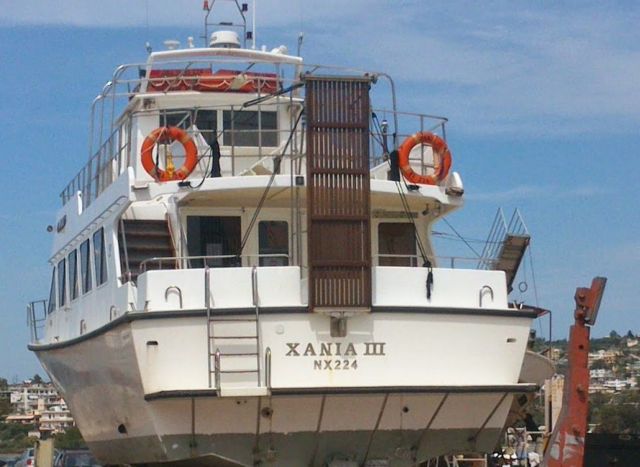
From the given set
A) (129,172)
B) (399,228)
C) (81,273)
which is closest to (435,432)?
(399,228)

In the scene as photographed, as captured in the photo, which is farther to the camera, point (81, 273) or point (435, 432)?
point (81, 273)

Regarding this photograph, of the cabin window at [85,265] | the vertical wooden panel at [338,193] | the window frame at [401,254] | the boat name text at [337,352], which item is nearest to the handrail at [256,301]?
the boat name text at [337,352]

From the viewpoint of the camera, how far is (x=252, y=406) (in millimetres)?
16406

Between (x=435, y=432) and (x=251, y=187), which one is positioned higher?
(x=251, y=187)

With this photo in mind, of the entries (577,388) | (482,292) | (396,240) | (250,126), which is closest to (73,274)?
(250,126)

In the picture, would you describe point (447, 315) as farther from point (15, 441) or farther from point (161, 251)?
point (15, 441)

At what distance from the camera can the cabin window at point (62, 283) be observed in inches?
885

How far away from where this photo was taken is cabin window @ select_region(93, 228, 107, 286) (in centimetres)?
1897

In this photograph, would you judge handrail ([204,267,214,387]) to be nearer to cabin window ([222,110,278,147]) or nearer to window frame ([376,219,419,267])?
window frame ([376,219,419,267])

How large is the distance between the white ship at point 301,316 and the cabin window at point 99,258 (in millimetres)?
145

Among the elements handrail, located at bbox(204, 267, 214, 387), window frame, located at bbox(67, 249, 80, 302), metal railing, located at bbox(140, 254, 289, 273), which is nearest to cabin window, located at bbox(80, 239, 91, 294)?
window frame, located at bbox(67, 249, 80, 302)

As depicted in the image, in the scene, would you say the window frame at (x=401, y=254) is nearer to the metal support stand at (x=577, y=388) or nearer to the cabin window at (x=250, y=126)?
the cabin window at (x=250, y=126)

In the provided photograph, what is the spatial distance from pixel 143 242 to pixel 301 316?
2.85 meters

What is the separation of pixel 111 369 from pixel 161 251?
5.26 feet
